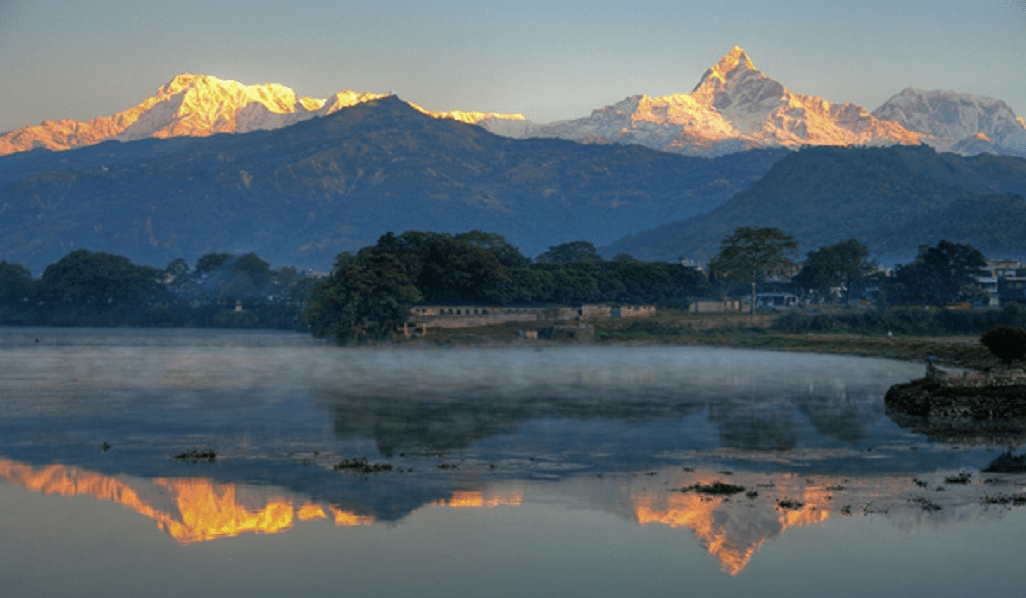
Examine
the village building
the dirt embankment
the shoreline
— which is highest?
the village building

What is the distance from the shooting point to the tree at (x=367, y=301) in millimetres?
133625

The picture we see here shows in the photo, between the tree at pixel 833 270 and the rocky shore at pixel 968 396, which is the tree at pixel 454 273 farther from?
the rocky shore at pixel 968 396

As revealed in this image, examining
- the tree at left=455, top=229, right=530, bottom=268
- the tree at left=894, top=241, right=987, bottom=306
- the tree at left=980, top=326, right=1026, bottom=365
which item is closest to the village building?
the tree at left=455, top=229, right=530, bottom=268

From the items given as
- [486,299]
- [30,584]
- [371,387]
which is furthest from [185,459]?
[486,299]

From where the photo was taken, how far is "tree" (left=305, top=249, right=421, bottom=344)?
13362 cm

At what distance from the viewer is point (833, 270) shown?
177 meters

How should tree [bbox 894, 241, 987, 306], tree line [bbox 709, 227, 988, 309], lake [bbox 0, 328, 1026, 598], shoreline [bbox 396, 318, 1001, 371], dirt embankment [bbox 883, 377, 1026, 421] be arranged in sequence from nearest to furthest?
lake [bbox 0, 328, 1026, 598], dirt embankment [bbox 883, 377, 1026, 421], shoreline [bbox 396, 318, 1001, 371], tree [bbox 894, 241, 987, 306], tree line [bbox 709, 227, 988, 309]

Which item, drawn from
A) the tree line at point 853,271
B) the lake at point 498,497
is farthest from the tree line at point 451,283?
the lake at point 498,497

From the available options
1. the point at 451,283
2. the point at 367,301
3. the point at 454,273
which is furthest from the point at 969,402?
the point at 451,283

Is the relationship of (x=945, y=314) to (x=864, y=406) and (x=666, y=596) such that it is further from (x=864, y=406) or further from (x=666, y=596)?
(x=666, y=596)

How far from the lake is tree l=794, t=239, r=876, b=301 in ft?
369

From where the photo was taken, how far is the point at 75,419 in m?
53.9

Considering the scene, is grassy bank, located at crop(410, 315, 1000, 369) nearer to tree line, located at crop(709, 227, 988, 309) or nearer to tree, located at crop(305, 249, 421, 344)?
tree, located at crop(305, 249, 421, 344)

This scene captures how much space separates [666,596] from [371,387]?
51.3 metres
